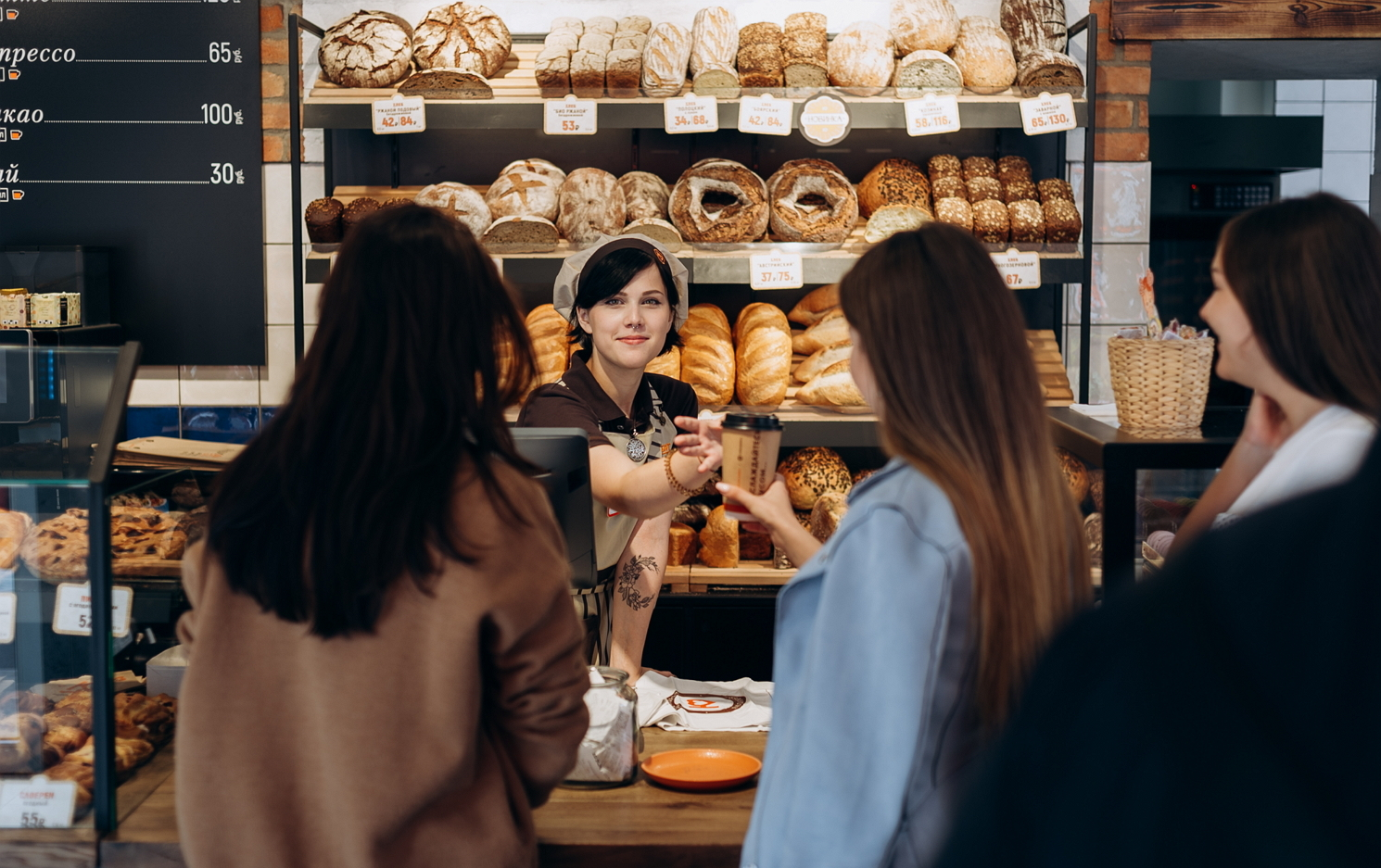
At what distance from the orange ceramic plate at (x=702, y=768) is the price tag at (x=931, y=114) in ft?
6.32

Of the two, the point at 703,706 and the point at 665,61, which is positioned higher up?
the point at 665,61

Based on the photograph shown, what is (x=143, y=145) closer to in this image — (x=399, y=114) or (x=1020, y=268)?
(x=399, y=114)

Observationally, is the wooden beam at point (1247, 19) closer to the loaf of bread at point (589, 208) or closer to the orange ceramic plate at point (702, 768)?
the loaf of bread at point (589, 208)

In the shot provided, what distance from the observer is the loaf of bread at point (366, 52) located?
3.00 metres

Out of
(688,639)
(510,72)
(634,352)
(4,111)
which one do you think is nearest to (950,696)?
(634,352)

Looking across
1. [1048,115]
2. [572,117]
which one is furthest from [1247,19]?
[572,117]

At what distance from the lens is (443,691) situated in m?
1.02

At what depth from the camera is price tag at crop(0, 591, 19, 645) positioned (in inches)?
55.7

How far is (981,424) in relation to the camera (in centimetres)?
100

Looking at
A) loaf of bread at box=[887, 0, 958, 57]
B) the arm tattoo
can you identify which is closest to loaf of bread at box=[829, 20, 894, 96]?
loaf of bread at box=[887, 0, 958, 57]

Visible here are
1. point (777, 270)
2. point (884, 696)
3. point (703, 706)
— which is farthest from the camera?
point (777, 270)

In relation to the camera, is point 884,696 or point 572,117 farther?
point 572,117

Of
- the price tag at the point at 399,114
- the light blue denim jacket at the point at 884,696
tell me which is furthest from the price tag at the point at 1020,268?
the light blue denim jacket at the point at 884,696

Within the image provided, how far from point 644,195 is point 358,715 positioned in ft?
7.43
